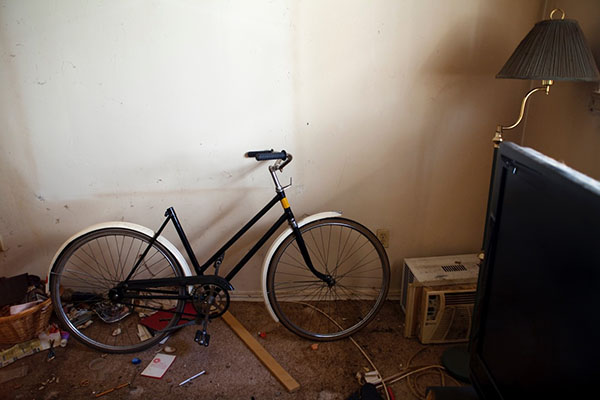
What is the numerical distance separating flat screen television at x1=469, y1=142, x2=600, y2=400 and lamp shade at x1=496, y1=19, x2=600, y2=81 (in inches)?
25.1

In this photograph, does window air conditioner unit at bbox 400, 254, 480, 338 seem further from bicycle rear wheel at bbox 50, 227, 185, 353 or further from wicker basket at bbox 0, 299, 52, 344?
wicker basket at bbox 0, 299, 52, 344

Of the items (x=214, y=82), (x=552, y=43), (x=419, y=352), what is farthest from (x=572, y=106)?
(x=214, y=82)

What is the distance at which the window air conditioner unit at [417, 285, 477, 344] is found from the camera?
212 cm

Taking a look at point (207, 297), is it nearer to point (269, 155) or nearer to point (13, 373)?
point (269, 155)

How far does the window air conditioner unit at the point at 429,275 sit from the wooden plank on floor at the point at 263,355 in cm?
67

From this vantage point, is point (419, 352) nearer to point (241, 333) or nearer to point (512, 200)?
point (241, 333)

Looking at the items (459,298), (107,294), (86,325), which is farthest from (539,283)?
(86,325)

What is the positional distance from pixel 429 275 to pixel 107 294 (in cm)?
175

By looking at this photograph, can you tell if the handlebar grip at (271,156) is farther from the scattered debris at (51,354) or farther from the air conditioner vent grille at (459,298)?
the scattered debris at (51,354)

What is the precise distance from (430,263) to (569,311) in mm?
1488

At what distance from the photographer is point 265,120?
2.22 metres

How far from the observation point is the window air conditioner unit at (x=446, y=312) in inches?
83.4

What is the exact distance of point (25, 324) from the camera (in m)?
2.23

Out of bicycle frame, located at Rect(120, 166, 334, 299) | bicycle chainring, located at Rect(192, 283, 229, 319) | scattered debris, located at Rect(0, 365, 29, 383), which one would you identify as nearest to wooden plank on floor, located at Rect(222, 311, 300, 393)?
bicycle chainring, located at Rect(192, 283, 229, 319)
